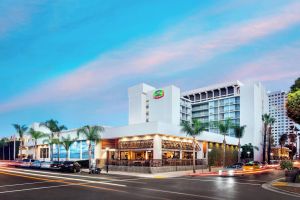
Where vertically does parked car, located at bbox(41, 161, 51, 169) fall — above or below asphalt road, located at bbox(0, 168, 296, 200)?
below

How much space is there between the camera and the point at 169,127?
169ft

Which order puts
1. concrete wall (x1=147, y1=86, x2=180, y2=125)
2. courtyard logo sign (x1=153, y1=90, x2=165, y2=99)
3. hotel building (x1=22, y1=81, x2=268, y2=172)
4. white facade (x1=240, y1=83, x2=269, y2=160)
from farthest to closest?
1. courtyard logo sign (x1=153, y1=90, x2=165, y2=99)
2. concrete wall (x1=147, y1=86, x2=180, y2=125)
3. white facade (x1=240, y1=83, x2=269, y2=160)
4. hotel building (x1=22, y1=81, x2=268, y2=172)

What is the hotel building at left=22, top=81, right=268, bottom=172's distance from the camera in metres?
50.2

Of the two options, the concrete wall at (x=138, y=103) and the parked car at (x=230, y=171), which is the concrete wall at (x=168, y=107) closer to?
the concrete wall at (x=138, y=103)

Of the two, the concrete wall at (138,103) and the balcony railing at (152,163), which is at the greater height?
the concrete wall at (138,103)

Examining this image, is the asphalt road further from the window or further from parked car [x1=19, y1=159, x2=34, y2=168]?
the window

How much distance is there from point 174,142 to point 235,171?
646 inches

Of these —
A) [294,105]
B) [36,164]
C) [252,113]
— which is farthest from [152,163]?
[252,113]

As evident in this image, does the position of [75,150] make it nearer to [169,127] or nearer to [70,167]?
[70,167]

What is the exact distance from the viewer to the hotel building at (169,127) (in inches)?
1977

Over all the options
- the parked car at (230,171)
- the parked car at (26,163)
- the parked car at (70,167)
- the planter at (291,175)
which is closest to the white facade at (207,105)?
the parked car at (26,163)

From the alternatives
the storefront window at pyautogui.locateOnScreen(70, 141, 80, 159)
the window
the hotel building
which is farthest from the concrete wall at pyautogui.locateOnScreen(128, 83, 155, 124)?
the storefront window at pyautogui.locateOnScreen(70, 141, 80, 159)

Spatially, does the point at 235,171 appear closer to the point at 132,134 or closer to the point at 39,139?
Answer: the point at 132,134

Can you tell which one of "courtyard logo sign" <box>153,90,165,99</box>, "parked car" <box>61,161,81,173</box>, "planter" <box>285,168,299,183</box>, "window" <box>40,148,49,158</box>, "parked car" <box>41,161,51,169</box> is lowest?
"window" <box>40,148,49,158</box>
